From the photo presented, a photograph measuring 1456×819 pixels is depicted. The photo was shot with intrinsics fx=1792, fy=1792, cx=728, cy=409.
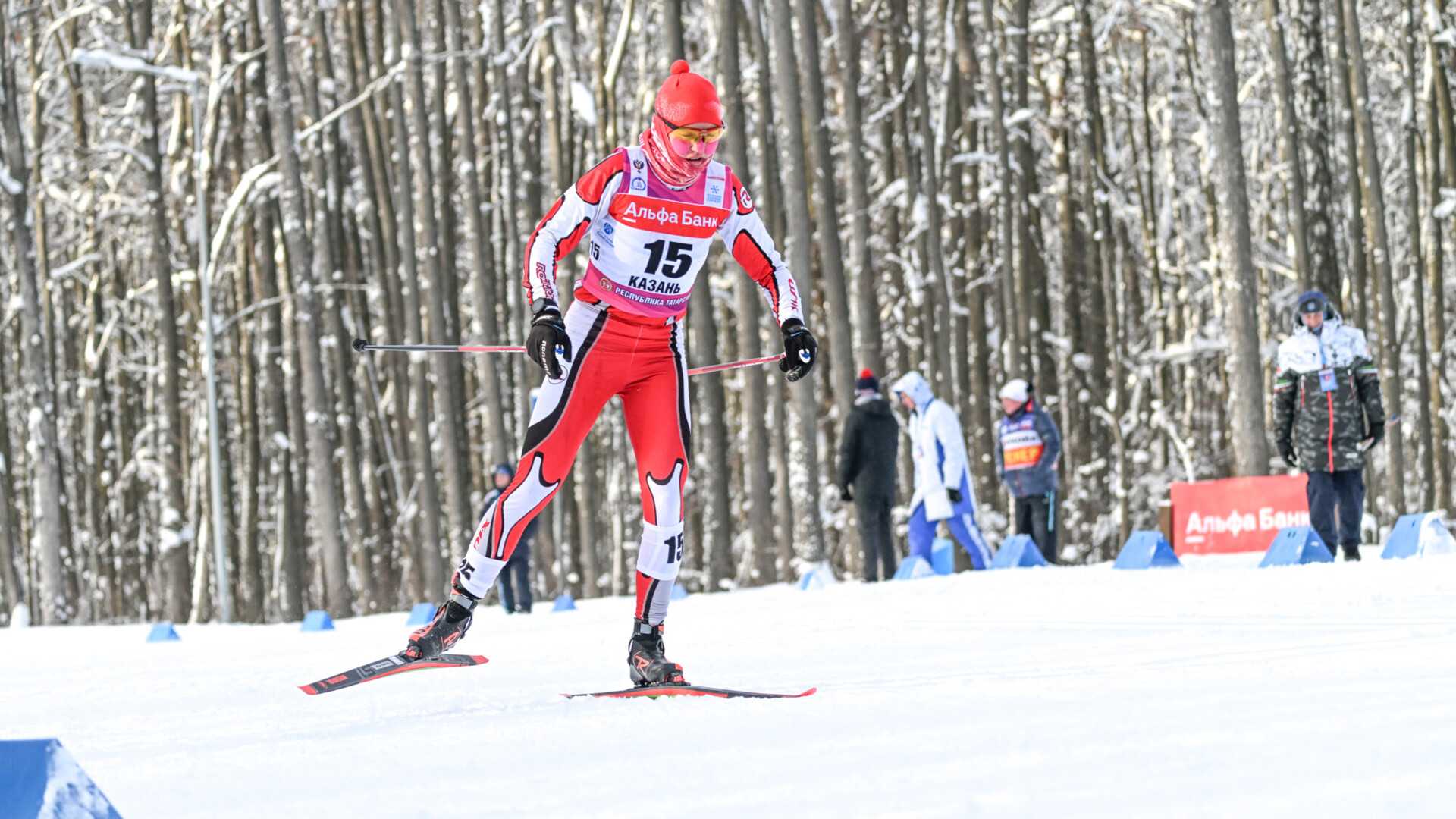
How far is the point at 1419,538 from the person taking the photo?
10.8m

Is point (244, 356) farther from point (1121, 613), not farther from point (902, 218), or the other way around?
point (1121, 613)

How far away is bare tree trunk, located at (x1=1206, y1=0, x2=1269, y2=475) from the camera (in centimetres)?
1598

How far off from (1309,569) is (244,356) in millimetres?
21096

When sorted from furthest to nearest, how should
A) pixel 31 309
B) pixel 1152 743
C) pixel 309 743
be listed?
pixel 31 309, pixel 309 743, pixel 1152 743

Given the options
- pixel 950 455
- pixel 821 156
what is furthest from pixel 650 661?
pixel 821 156

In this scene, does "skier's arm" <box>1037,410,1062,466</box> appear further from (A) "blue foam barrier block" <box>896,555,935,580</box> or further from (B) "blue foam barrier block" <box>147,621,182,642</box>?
(B) "blue foam barrier block" <box>147,621,182,642</box>


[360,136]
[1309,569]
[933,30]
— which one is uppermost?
[933,30]

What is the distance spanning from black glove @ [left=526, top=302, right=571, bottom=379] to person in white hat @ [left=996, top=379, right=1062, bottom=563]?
837 cm

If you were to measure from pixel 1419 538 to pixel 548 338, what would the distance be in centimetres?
710

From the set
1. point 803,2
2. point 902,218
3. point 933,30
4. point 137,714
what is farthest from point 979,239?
point 137,714

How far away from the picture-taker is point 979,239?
2814 cm

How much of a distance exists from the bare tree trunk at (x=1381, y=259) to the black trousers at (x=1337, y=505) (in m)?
11.6

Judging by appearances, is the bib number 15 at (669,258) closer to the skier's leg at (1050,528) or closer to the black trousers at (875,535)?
the black trousers at (875,535)

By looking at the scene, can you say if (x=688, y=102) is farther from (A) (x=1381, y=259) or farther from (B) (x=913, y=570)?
(A) (x=1381, y=259)
